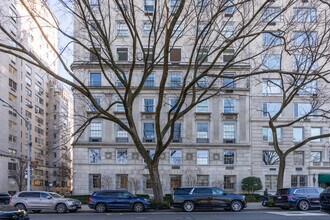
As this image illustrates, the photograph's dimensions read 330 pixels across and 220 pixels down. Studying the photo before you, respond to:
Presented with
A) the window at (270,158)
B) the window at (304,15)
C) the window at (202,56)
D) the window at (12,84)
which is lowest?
the window at (270,158)

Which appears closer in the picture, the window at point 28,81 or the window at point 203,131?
the window at point 203,131

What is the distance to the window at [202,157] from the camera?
52.9 metres

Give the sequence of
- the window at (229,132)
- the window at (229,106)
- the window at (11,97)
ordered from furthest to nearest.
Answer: the window at (11,97), the window at (229,106), the window at (229,132)

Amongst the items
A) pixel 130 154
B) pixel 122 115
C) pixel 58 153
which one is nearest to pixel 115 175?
pixel 130 154

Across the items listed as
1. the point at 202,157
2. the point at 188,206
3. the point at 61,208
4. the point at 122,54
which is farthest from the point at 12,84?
the point at 188,206

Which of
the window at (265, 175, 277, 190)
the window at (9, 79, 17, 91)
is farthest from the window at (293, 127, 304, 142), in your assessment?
the window at (9, 79, 17, 91)

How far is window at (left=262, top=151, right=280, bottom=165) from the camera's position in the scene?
173 ft

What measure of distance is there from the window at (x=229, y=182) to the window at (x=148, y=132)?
10997mm

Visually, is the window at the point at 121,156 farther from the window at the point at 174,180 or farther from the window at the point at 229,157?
the window at the point at 229,157

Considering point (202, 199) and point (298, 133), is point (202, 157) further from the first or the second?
point (202, 199)

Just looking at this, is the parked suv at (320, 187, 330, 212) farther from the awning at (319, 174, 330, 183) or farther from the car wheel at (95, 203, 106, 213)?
the awning at (319, 174, 330, 183)

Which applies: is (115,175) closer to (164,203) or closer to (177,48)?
(177,48)

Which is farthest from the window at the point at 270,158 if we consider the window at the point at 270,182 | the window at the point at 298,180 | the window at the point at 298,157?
the window at the point at 298,180

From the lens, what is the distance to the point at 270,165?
52312mm
